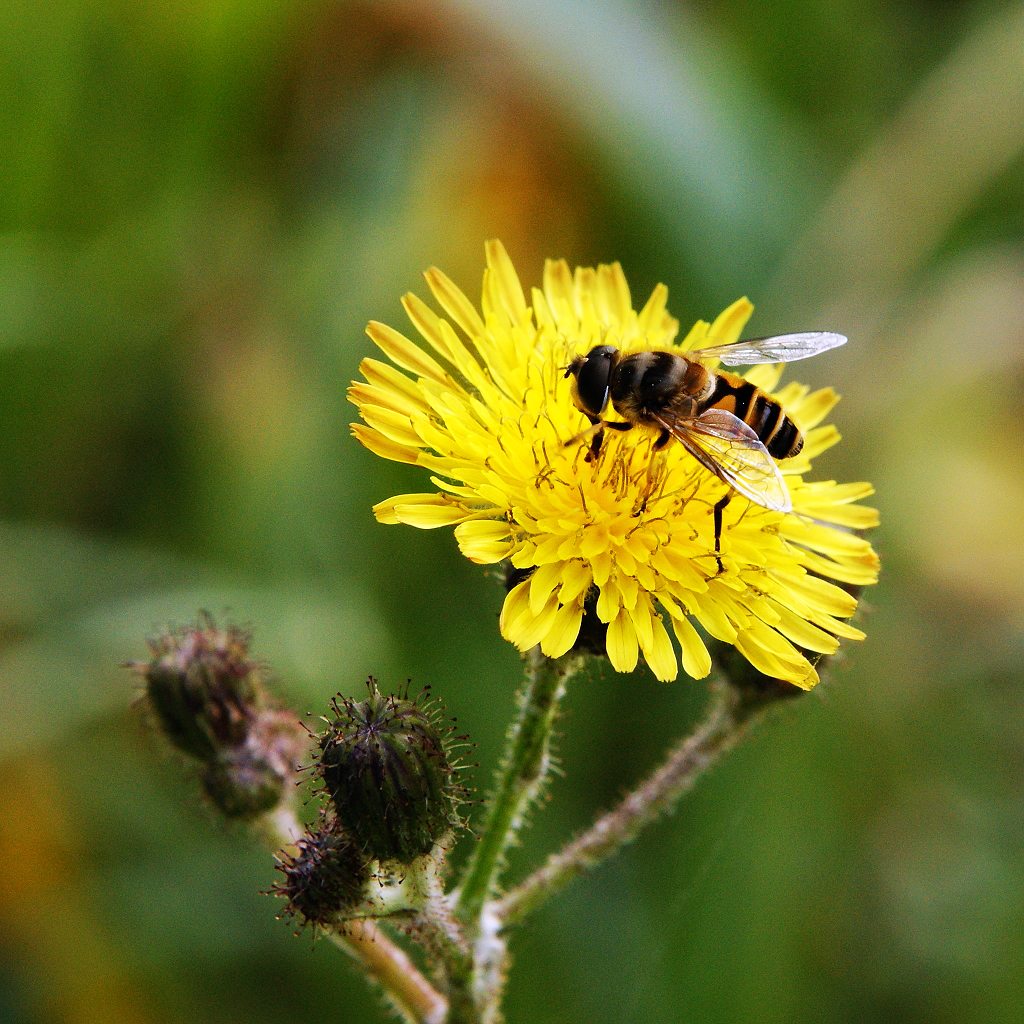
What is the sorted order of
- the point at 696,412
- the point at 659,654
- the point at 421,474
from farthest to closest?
the point at 421,474 < the point at 696,412 < the point at 659,654

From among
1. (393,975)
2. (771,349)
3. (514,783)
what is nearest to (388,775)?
(514,783)

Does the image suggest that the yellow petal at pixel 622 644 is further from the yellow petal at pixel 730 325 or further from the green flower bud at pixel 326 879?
the yellow petal at pixel 730 325

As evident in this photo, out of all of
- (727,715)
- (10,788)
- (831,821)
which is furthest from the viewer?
(831,821)

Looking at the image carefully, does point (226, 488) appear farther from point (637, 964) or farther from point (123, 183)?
point (637, 964)

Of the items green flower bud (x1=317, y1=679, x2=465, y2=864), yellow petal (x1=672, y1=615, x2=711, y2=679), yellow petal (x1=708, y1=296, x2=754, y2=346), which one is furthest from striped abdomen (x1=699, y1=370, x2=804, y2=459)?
green flower bud (x1=317, y1=679, x2=465, y2=864)

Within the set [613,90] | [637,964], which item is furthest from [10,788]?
[613,90]

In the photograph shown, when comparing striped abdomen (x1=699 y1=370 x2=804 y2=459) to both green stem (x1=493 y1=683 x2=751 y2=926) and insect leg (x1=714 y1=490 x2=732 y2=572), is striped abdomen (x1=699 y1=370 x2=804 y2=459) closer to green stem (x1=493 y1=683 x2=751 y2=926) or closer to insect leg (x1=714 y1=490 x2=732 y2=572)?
insect leg (x1=714 y1=490 x2=732 y2=572)

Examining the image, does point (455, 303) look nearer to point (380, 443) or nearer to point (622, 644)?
point (380, 443)
